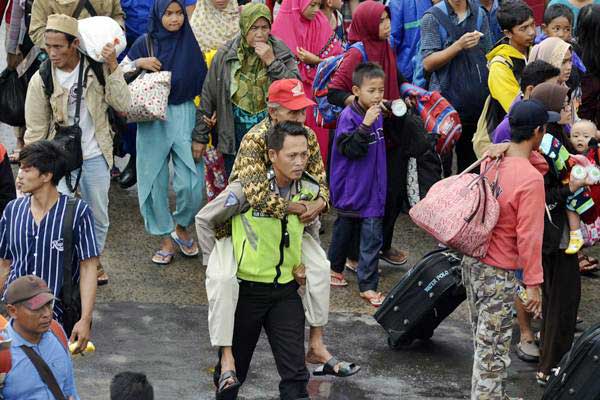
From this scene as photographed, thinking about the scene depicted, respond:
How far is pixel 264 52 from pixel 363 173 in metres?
1.13

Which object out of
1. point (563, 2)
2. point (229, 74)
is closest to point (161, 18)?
point (229, 74)

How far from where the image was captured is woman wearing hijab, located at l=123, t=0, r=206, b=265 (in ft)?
31.0

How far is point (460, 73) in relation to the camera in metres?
10.1

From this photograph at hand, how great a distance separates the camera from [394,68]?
9.43 meters

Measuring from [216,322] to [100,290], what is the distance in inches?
104

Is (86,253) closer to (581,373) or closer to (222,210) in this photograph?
(222,210)

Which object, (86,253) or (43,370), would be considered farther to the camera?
(86,253)

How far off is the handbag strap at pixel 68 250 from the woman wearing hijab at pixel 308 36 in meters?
4.04

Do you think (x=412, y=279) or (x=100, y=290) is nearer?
(x=412, y=279)

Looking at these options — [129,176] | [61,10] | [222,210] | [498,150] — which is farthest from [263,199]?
[129,176]

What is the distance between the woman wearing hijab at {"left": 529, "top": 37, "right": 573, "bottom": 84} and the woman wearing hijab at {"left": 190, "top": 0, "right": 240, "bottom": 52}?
9.34 ft

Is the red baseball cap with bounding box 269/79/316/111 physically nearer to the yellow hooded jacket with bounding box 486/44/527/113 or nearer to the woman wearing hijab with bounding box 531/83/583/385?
the woman wearing hijab with bounding box 531/83/583/385

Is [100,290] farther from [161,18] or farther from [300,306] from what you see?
[300,306]

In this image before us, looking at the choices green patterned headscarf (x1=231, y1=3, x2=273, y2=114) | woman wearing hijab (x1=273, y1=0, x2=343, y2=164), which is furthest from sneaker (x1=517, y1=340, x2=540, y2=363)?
woman wearing hijab (x1=273, y1=0, x2=343, y2=164)
